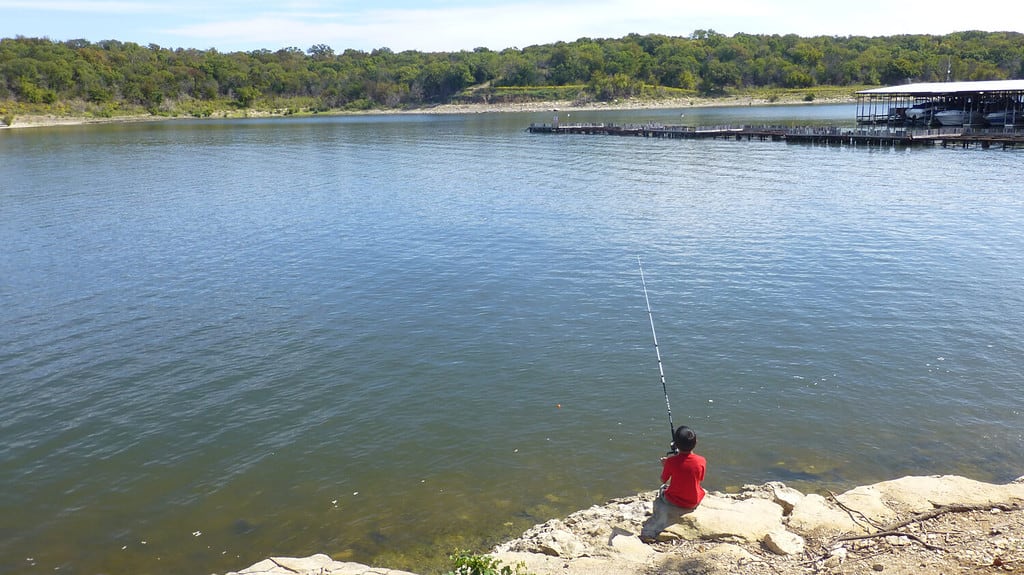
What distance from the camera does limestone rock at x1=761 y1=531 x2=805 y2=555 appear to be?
9367 millimetres

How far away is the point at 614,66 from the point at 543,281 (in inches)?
7179

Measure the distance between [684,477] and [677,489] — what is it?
26 cm

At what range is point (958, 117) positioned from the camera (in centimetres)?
7544

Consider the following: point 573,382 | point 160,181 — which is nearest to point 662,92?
point 160,181

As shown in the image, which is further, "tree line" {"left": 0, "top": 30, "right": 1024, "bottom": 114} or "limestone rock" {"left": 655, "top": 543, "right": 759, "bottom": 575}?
"tree line" {"left": 0, "top": 30, "right": 1024, "bottom": 114}

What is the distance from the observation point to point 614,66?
645ft

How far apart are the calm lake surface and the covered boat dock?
3947cm

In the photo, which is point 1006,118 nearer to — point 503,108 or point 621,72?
point 503,108

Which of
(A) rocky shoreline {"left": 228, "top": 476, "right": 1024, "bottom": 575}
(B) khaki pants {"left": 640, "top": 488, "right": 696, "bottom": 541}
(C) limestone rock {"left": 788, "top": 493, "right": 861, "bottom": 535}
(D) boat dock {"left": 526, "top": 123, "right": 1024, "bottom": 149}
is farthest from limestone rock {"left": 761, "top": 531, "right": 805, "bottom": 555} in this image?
(D) boat dock {"left": 526, "top": 123, "right": 1024, "bottom": 149}

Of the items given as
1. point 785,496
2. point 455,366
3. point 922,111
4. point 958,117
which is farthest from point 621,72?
point 785,496

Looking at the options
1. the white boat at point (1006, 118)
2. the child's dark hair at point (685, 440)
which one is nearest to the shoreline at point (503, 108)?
the white boat at point (1006, 118)

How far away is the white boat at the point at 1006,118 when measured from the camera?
7056 cm

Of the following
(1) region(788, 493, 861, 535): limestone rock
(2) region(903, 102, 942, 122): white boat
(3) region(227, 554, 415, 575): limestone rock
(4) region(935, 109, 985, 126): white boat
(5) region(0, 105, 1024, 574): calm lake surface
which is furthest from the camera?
(2) region(903, 102, 942, 122): white boat

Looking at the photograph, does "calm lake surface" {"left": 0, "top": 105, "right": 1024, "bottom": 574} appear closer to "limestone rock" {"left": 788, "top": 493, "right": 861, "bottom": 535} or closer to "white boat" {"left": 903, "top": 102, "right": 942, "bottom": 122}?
"limestone rock" {"left": 788, "top": 493, "right": 861, "bottom": 535}
